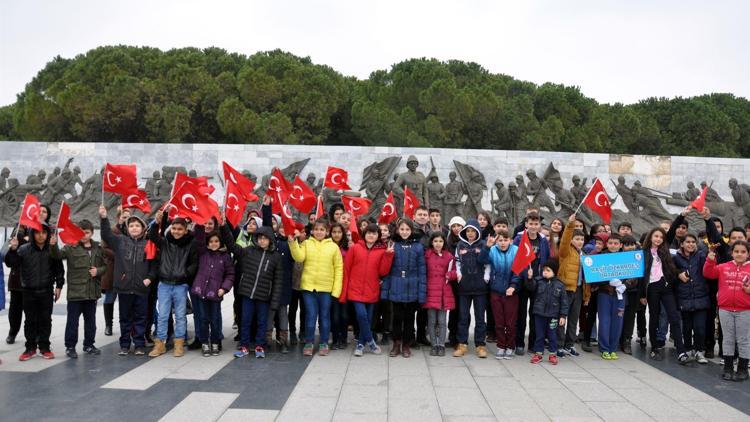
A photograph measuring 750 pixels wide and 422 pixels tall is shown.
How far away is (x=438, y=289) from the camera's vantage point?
19.2ft

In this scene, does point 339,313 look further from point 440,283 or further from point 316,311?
point 440,283

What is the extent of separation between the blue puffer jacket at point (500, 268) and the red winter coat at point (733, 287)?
1.86 meters

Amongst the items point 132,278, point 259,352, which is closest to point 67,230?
point 132,278

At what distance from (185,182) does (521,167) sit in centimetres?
1212

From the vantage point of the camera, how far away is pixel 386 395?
4.36m

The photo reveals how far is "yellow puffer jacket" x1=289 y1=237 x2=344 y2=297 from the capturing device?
5816 millimetres

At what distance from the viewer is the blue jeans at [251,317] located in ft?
18.7

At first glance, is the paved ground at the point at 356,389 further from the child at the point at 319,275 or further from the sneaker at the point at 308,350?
the child at the point at 319,275

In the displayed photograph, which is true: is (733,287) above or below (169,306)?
above

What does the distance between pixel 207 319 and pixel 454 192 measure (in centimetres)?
1031

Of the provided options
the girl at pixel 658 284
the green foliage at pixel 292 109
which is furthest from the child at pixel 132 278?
the green foliage at pixel 292 109

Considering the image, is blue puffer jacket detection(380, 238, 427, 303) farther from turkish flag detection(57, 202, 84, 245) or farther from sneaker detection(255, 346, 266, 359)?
turkish flag detection(57, 202, 84, 245)

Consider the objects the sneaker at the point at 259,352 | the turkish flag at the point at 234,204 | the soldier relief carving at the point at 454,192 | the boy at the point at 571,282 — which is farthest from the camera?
the soldier relief carving at the point at 454,192

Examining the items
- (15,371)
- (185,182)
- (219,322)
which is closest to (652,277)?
(219,322)
